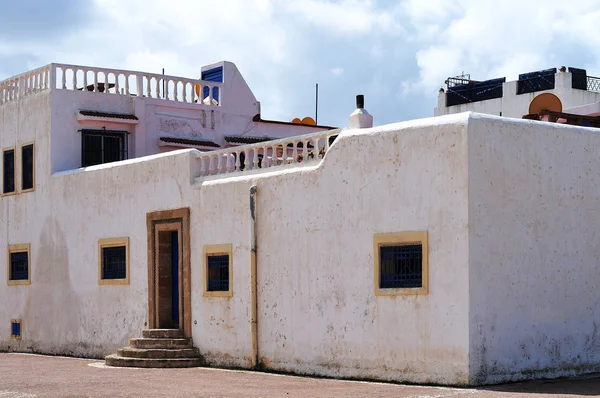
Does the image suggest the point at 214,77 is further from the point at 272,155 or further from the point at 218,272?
the point at 218,272

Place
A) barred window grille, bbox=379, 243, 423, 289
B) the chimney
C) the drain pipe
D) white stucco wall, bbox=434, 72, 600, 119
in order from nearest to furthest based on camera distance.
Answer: barred window grille, bbox=379, 243, 423, 289 → the chimney → the drain pipe → white stucco wall, bbox=434, 72, 600, 119

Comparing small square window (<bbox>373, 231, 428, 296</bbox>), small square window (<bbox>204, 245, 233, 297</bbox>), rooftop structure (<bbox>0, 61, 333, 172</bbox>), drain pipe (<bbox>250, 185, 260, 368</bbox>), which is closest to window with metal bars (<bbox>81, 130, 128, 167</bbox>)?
rooftop structure (<bbox>0, 61, 333, 172</bbox>)

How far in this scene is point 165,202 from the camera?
18484mm

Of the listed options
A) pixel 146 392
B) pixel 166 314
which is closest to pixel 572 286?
pixel 146 392

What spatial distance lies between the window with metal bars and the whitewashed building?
5.10 ft

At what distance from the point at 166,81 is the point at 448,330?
11.2 m

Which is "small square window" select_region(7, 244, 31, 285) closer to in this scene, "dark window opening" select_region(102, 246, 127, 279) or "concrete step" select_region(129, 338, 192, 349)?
"dark window opening" select_region(102, 246, 127, 279)

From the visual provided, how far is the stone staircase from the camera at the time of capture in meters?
17.4

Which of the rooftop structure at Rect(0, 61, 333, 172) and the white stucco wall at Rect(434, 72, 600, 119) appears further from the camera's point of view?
the white stucco wall at Rect(434, 72, 600, 119)

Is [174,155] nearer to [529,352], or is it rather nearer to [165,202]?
[165,202]

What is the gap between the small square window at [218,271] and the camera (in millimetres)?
17031

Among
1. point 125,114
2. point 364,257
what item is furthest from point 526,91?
point 364,257

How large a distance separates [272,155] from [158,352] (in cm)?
364

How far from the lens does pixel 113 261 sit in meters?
19.8
